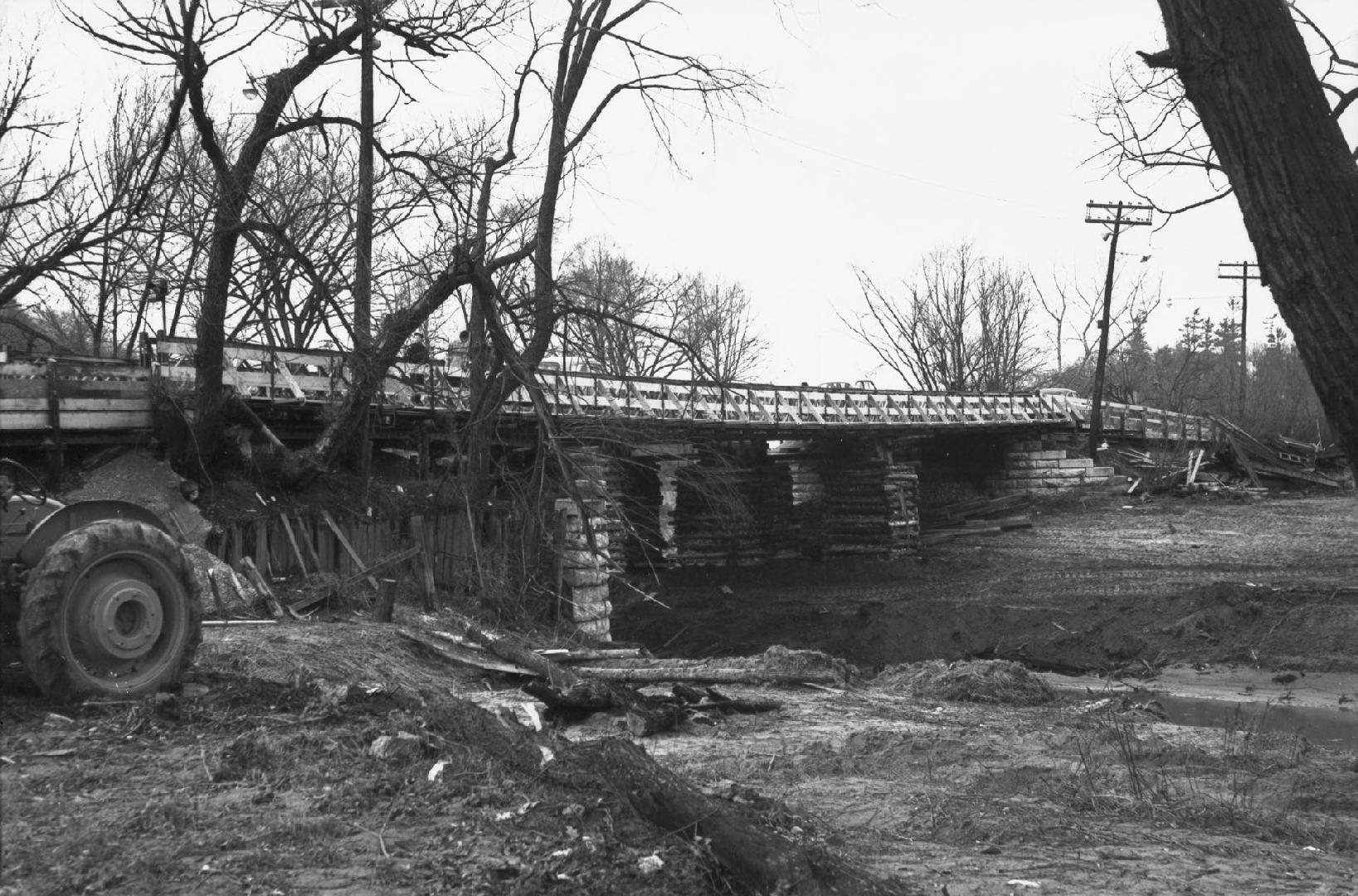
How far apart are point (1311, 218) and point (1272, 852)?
14.4ft

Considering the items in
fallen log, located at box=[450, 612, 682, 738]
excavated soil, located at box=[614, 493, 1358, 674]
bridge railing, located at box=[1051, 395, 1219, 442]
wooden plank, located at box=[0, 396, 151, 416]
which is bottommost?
excavated soil, located at box=[614, 493, 1358, 674]

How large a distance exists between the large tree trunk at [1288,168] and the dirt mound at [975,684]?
33.9 feet

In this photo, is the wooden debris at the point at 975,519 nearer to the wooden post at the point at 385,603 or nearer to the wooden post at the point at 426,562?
the wooden post at the point at 426,562

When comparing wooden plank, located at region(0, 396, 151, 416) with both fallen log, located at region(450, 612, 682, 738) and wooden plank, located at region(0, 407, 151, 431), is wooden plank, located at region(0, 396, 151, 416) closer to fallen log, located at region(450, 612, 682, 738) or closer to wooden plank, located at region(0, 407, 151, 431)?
wooden plank, located at region(0, 407, 151, 431)

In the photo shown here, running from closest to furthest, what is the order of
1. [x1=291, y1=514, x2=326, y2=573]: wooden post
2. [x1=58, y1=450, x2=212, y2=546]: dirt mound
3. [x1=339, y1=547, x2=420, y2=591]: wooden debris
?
[x1=339, y1=547, x2=420, y2=591]: wooden debris → [x1=58, y1=450, x2=212, y2=546]: dirt mound → [x1=291, y1=514, x2=326, y2=573]: wooden post

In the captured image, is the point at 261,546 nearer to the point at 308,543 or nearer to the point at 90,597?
the point at 308,543

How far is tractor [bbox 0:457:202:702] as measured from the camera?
696 cm

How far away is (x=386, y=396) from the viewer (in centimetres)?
2158

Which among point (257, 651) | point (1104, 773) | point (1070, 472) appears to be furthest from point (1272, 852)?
point (1070, 472)

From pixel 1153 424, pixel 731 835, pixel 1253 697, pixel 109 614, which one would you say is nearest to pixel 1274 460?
pixel 1153 424

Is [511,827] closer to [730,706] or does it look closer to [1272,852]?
[1272,852]

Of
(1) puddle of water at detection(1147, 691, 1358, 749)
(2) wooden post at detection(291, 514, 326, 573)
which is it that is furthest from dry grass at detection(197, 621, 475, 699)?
(1) puddle of water at detection(1147, 691, 1358, 749)

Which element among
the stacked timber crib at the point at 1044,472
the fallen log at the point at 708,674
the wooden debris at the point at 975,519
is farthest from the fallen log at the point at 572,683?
the stacked timber crib at the point at 1044,472

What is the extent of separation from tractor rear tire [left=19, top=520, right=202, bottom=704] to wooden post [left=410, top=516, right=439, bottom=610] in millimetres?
10699
